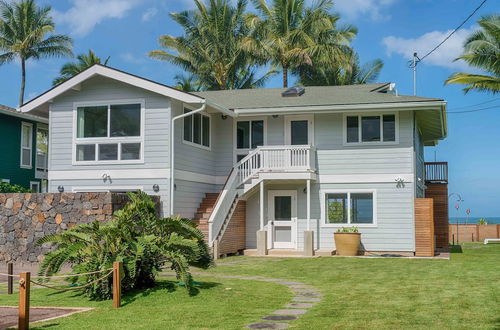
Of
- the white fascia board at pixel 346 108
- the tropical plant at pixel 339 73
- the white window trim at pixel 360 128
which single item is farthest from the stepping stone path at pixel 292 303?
the tropical plant at pixel 339 73

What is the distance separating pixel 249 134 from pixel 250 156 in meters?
1.71

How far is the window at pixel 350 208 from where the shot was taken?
64.0ft

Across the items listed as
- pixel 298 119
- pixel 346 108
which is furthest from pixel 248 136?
pixel 346 108

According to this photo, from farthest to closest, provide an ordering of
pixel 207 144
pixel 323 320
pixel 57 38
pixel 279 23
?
pixel 57 38, pixel 279 23, pixel 207 144, pixel 323 320

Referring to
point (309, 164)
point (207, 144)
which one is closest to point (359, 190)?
point (309, 164)

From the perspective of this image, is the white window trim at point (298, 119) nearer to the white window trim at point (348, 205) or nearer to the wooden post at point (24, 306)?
the white window trim at point (348, 205)

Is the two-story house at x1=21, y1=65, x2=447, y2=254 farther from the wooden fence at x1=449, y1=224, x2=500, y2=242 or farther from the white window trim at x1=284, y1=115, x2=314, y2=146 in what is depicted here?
the wooden fence at x1=449, y1=224, x2=500, y2=242

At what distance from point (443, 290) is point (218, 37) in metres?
29.1

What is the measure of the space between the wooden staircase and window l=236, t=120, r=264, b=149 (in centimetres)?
215

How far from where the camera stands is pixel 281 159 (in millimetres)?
19500

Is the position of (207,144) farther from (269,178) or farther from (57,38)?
(57,38)

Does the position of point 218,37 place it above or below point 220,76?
above

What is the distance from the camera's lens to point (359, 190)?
1953 centimetres

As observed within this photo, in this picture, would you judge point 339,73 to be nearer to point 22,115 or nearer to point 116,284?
point 22,115
